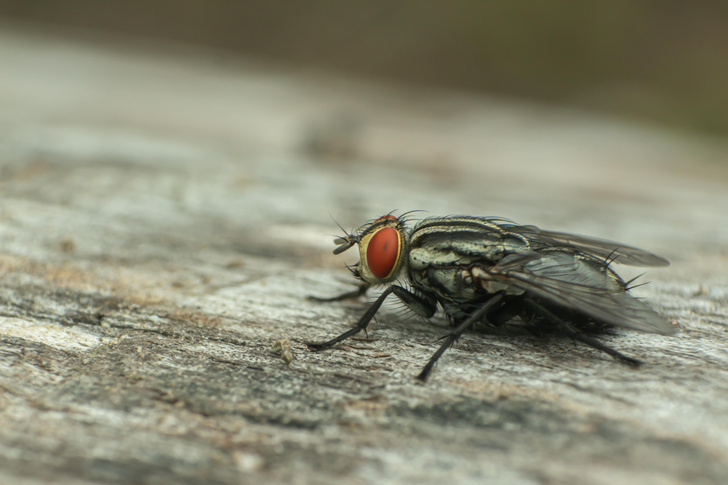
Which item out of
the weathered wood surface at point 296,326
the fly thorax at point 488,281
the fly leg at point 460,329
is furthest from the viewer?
the fly thorax at point 488,281

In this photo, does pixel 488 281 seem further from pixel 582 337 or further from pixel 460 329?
pixel 582 337

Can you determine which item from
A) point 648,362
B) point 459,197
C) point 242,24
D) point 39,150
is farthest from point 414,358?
point 242,24

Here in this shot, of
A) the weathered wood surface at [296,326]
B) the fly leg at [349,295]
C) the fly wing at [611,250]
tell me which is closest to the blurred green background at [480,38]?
the weathered wood surface at [296,326]

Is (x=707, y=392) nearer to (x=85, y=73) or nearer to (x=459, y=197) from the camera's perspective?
(x=459, y=197)

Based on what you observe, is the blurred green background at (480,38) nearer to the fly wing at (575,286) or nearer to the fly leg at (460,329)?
the fly wing at (575,286)

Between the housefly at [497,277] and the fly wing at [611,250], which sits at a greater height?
the fly wing at [611,250]

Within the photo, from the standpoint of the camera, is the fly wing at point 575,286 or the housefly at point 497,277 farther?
the housefly at point 497,277

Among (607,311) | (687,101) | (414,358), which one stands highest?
(687,101)
